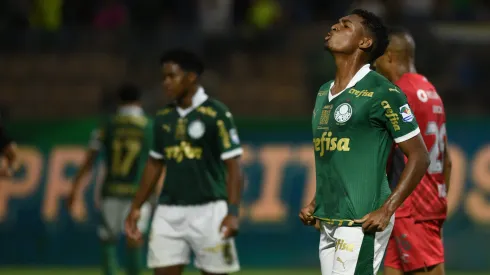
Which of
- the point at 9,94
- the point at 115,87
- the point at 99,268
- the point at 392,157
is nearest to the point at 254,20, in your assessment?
the point at 115,87

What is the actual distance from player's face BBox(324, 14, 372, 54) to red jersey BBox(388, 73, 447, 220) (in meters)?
1.37

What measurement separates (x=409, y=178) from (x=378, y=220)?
324 mm

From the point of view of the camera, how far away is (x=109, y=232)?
1238 cm

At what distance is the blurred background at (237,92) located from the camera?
47.9ft

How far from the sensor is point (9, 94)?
16.4m

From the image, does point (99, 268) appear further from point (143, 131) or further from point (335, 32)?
point (335, 32)

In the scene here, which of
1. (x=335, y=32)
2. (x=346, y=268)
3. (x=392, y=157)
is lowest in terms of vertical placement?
(x=346, y=268)

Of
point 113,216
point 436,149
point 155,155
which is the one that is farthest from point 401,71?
point 113,216

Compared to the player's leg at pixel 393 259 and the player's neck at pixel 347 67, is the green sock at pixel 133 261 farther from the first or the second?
the player's neck at pixel 347 67

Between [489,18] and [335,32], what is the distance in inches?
477

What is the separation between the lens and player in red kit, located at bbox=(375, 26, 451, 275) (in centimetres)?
789

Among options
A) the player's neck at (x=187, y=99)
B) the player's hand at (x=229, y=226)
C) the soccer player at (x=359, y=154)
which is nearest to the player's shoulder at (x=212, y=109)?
the player's neck at (x=187, y=99)

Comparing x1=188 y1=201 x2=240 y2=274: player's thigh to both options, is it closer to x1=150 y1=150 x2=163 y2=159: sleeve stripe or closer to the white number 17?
x1=150 y1=150 x2=163 y2=159: sleeve stripe

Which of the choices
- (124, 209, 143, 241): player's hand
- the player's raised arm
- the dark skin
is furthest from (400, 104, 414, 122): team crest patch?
(124, 209, 143, 241): player's hand
